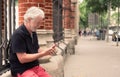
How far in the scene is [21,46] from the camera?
4.50 m

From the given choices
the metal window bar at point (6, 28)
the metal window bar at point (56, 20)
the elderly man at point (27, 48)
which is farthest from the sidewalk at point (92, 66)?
the elderly man at point (27, 48)

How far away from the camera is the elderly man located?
4.49m

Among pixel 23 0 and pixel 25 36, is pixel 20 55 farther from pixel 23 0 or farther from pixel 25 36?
pixel 23 0

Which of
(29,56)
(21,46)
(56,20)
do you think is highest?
(56,20)

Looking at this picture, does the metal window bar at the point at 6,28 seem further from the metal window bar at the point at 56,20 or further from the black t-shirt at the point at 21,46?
the metal window bar at the point at 56,20

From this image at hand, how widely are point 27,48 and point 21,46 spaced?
15 cm

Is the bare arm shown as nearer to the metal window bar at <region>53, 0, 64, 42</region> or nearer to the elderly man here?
the elderly man

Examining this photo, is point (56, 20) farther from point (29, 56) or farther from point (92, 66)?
point (29, 56)

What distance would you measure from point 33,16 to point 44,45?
2768 mm

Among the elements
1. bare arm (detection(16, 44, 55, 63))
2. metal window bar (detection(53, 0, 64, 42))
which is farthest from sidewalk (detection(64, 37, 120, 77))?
bare arm (detection(16, 44, 55, 63))

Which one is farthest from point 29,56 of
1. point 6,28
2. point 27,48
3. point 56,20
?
point 56,20

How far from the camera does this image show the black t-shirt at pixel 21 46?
4488mm

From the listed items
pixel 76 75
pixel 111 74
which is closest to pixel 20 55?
pixel 76 75

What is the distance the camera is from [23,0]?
23.5 feet
